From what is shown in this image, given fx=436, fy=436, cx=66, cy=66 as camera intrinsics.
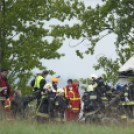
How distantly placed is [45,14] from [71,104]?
540 inches

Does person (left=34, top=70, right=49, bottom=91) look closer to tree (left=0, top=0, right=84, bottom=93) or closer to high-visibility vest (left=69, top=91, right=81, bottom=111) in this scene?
high-visibility vest (left=69, top=91, right=81, bottom=111)

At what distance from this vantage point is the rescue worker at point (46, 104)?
42.8ft

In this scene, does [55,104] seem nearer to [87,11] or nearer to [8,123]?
[8,123]

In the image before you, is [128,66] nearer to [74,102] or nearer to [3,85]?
[74,102]

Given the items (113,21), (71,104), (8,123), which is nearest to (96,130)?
(8,123)

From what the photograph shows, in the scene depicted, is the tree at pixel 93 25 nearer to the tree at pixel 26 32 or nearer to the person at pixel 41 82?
the tree at pixel 26 32

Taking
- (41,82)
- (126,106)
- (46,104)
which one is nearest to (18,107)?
(46,104)

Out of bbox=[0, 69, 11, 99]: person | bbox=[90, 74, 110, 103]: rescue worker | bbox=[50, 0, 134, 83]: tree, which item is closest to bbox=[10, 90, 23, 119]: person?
bbox=[0, 69, 11, 99]: person

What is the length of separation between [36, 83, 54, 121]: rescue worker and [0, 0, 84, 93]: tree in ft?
41.7

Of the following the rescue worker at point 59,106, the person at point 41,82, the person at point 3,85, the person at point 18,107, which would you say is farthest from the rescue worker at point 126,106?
the person at point 3,85

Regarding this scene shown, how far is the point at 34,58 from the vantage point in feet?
88.6

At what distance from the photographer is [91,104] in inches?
534

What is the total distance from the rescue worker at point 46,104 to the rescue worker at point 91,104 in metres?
1.21

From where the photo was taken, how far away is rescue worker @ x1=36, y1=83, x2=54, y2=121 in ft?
42.8
